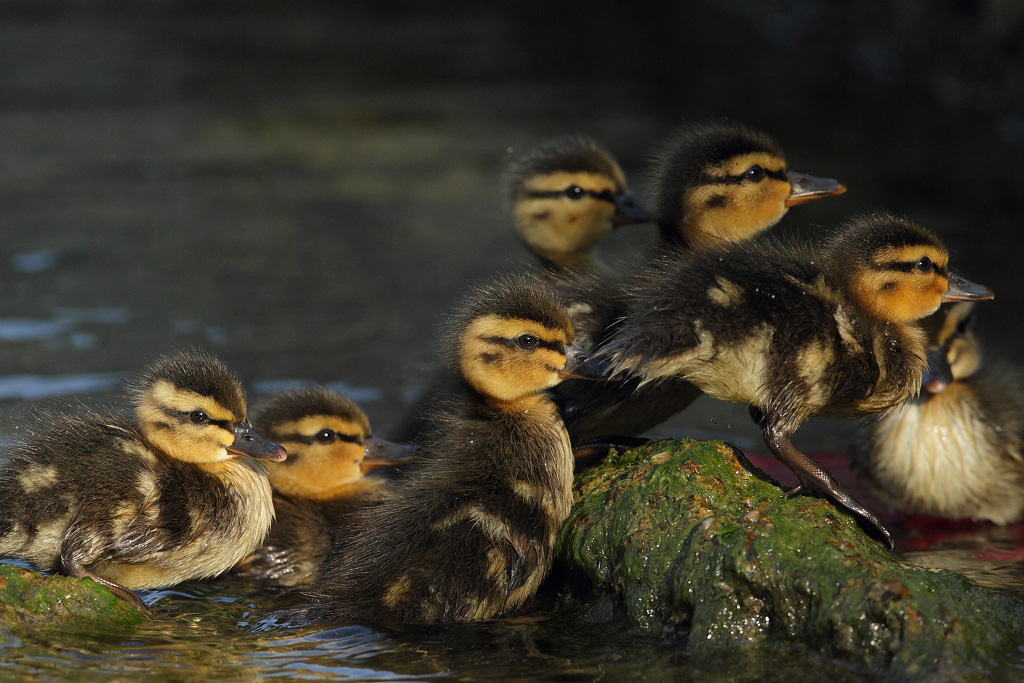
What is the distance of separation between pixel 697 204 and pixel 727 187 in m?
0.12

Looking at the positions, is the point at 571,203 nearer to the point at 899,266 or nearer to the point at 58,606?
the point at 899,266

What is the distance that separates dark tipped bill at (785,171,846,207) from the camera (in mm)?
4988

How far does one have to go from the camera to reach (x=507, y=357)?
161 inches

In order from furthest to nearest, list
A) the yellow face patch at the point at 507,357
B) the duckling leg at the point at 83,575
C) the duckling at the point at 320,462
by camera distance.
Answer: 1. the duckling at the point at 320,462
2. the yellow face patch at the point at 507,357
3. the duckling leg at the point at 83,575

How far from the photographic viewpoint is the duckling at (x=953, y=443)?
5031mm

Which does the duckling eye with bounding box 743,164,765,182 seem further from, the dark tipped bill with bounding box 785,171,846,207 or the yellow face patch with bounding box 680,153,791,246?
the dark tipped bill with bounding box 785,171,846,207

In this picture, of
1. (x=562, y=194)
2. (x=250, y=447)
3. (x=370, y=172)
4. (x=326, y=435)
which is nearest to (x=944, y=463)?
(x=562, y=194)

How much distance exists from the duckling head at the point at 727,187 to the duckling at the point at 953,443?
788 mm

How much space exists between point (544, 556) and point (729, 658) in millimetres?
714

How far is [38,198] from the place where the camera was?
387 inches

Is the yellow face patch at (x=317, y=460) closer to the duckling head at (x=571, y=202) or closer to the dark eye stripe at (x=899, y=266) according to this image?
the duckling head at (x=571, y=202)


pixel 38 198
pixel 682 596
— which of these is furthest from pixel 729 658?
pixel 38 198

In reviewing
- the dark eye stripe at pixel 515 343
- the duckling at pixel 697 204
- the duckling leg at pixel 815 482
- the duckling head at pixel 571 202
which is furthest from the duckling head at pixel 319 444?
the duckling leg at pixel 815 482

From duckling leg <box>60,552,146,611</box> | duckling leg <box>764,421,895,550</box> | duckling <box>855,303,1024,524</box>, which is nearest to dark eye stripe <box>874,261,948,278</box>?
duckling leg <box>764,421,895,550</box>
